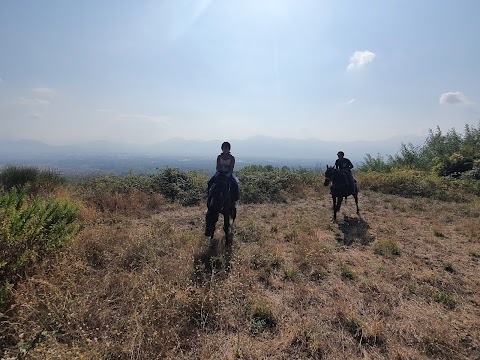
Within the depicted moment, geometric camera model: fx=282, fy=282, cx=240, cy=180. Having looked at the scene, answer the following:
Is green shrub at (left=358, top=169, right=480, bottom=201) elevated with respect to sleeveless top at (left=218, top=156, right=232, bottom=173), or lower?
lower

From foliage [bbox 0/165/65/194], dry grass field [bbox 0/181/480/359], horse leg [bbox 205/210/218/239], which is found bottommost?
dry grass field [bbox 0/181/480/359]

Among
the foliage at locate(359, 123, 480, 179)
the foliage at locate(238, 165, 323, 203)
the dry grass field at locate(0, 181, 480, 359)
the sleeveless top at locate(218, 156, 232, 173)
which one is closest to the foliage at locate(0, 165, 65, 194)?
the dry grass field at locate(0, 181, 480, 359)

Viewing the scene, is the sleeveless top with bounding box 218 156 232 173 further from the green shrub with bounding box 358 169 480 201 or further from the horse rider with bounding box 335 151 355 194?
the green shrub with bounding box 358 169 480 201

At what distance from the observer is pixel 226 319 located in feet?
12.7

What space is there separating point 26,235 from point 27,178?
7.54 metres

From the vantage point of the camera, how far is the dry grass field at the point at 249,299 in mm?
3355

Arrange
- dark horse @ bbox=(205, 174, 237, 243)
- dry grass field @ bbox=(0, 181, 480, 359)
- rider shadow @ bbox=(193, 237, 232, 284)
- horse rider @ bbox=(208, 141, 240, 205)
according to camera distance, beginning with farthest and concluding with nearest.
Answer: horse rider @ bbox=(208, 141, 240, 205) < dark horse @ bbox=(205, 174, 237, 243) < rider shadow @ bbox=(193, 237, 232, 284) < dry grass field @ bbox=(0, 181, 480, 359)

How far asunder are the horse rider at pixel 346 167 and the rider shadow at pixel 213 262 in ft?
17.1

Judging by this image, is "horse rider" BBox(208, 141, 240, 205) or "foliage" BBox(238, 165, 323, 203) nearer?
"horse rider" BBox(208, 141, 240, 205)

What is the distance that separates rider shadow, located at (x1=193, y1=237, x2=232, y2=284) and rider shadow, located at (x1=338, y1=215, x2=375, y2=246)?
330 centimetres

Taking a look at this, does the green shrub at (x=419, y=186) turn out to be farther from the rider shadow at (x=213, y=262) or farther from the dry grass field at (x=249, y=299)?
the rider shadow at (x=213, y=262)

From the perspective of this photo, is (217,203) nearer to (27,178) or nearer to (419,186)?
(27,178)

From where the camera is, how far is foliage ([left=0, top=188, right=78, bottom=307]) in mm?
3822

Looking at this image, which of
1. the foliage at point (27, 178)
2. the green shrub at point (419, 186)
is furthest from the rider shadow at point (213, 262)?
the green shrub at point (419, 186)
